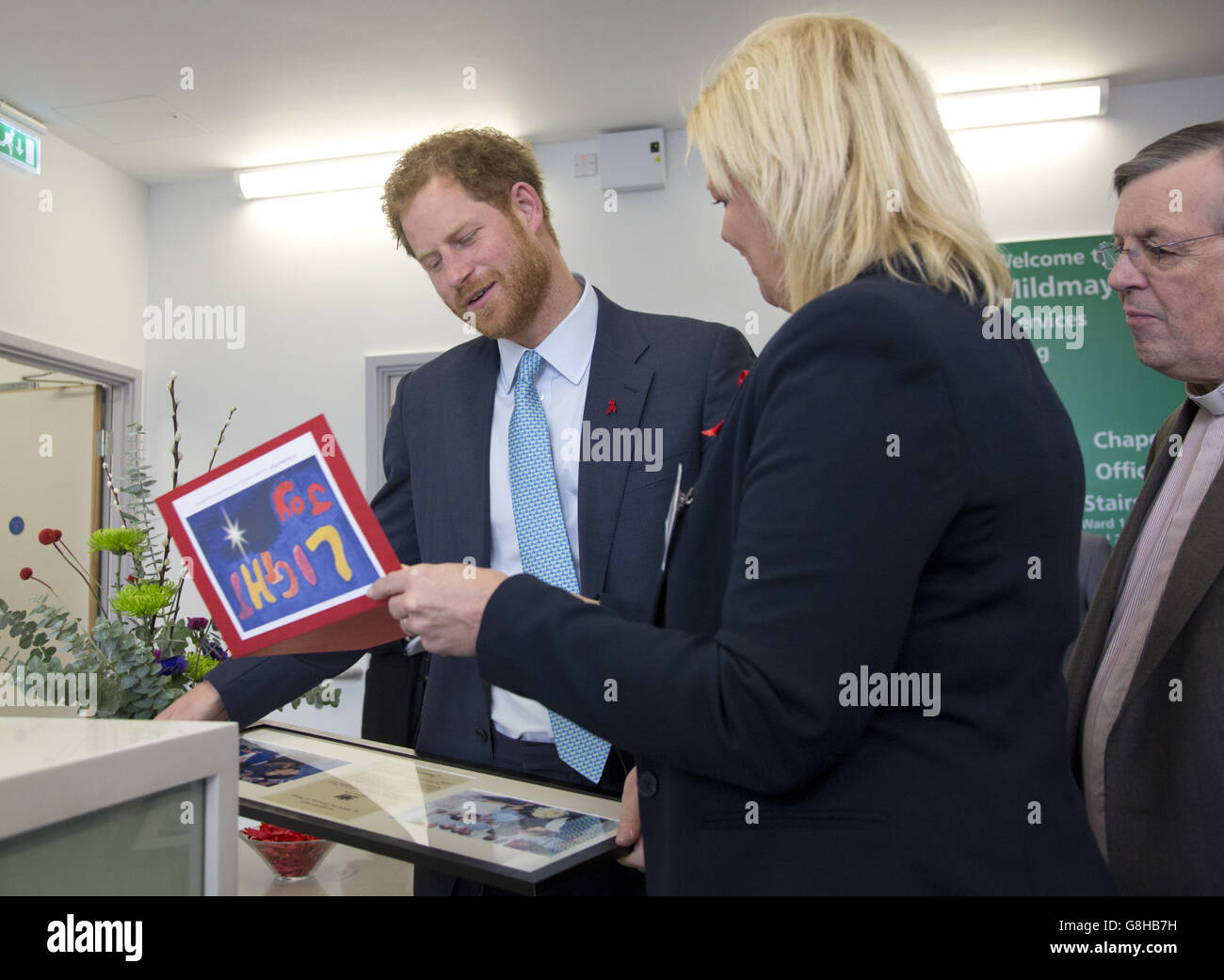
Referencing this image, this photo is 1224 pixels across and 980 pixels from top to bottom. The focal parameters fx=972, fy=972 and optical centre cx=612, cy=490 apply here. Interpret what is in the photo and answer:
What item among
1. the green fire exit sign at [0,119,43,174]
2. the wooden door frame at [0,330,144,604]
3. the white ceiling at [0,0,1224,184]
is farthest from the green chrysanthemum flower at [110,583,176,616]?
the green fire exit sign at [0,119,43,174]

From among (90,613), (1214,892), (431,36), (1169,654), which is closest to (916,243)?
(1169,654)

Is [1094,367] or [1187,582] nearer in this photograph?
[1187,582]

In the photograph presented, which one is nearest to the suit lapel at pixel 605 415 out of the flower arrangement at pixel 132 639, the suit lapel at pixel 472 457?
the suit lapel at pixel 472 457

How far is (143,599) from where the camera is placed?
1331mm

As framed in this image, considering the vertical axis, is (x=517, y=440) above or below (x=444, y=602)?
above

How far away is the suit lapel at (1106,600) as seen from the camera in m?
1.34

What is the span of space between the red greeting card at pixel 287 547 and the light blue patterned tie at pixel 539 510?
0.39 meters

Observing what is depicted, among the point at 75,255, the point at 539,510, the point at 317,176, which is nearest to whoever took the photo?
the point at 539,510

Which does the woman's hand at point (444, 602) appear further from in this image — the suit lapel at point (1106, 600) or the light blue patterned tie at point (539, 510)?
the suit lapel at point (1106, 600)

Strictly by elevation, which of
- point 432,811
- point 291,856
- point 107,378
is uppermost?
point 107,378
